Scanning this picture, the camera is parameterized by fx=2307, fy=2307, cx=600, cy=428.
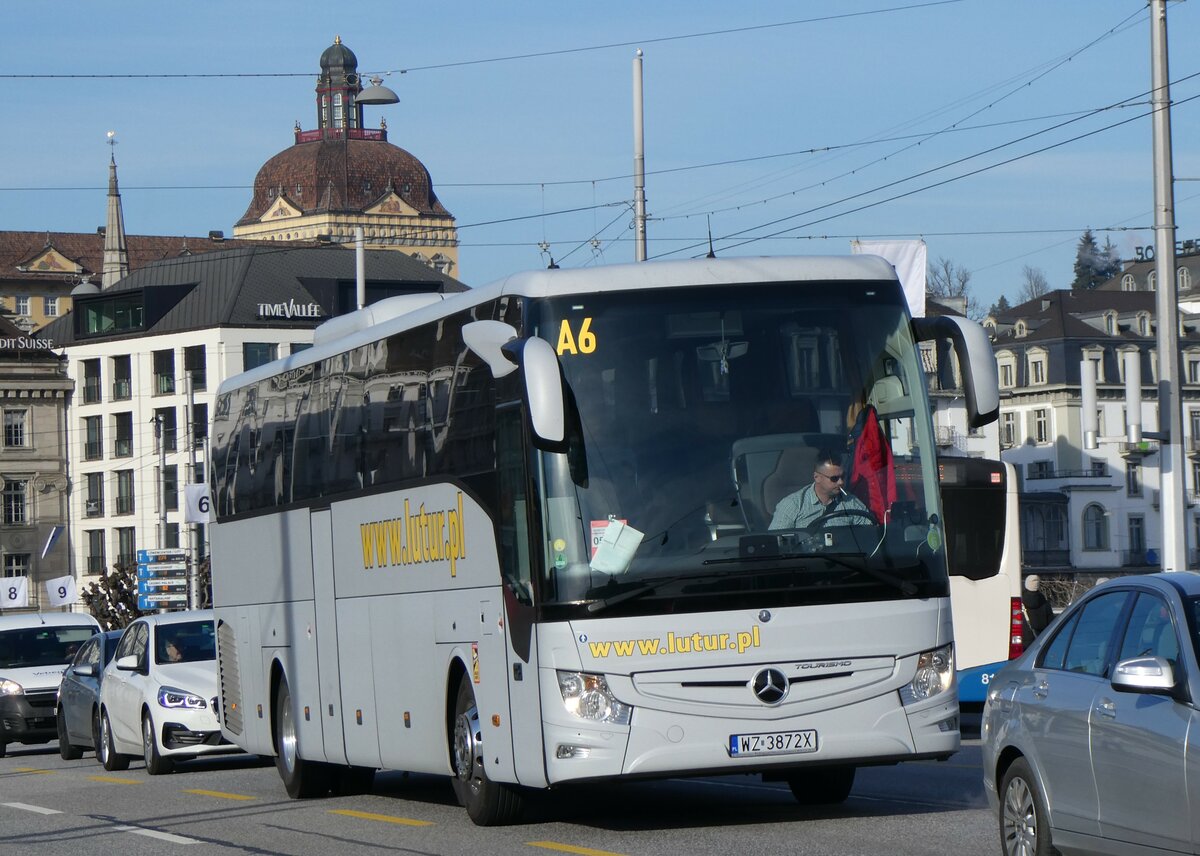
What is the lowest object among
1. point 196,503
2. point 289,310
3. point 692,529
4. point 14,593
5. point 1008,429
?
point 14,593

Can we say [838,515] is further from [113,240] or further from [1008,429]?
[113,240]

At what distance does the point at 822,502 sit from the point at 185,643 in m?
13.1

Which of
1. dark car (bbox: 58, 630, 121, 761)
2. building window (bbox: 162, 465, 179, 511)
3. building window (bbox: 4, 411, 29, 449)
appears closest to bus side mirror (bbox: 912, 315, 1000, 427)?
dark car (bbox: 58, 630, 121, 761)

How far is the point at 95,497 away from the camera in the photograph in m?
115

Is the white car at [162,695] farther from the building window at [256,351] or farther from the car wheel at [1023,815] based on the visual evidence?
the building window at [256,351]

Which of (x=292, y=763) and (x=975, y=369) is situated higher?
(x=975, y=369)

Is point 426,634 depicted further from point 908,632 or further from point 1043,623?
point 1043,623

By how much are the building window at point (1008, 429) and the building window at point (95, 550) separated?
48976mm

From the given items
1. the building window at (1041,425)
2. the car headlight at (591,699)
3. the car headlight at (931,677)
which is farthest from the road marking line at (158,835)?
the building window at (1041,425)

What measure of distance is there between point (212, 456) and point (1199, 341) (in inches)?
4645

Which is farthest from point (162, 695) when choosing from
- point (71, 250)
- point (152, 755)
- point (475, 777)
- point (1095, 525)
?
point (71, 250)

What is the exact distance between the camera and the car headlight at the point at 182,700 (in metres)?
23.5

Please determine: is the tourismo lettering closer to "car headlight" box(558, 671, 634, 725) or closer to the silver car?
"car headlight" box(558, 671, 634, 725)

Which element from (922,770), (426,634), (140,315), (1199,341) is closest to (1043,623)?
(922,770)
